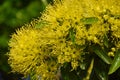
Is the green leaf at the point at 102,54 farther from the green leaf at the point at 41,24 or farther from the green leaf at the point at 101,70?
the green leaf at the point at 41,24

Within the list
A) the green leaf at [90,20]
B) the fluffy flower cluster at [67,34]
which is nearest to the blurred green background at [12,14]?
the fluffy flower cluster at [67,34]

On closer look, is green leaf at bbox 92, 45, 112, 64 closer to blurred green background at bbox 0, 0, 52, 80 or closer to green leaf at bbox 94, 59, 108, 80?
green leaf at bbox 94, 59, 108, 80

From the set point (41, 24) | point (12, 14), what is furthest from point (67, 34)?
point (12, 14)

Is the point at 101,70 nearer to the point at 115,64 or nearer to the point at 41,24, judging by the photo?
the point at 115,64

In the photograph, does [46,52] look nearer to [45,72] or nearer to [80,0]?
[45,72]

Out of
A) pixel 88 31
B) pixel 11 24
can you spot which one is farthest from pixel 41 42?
pixel 11 24
